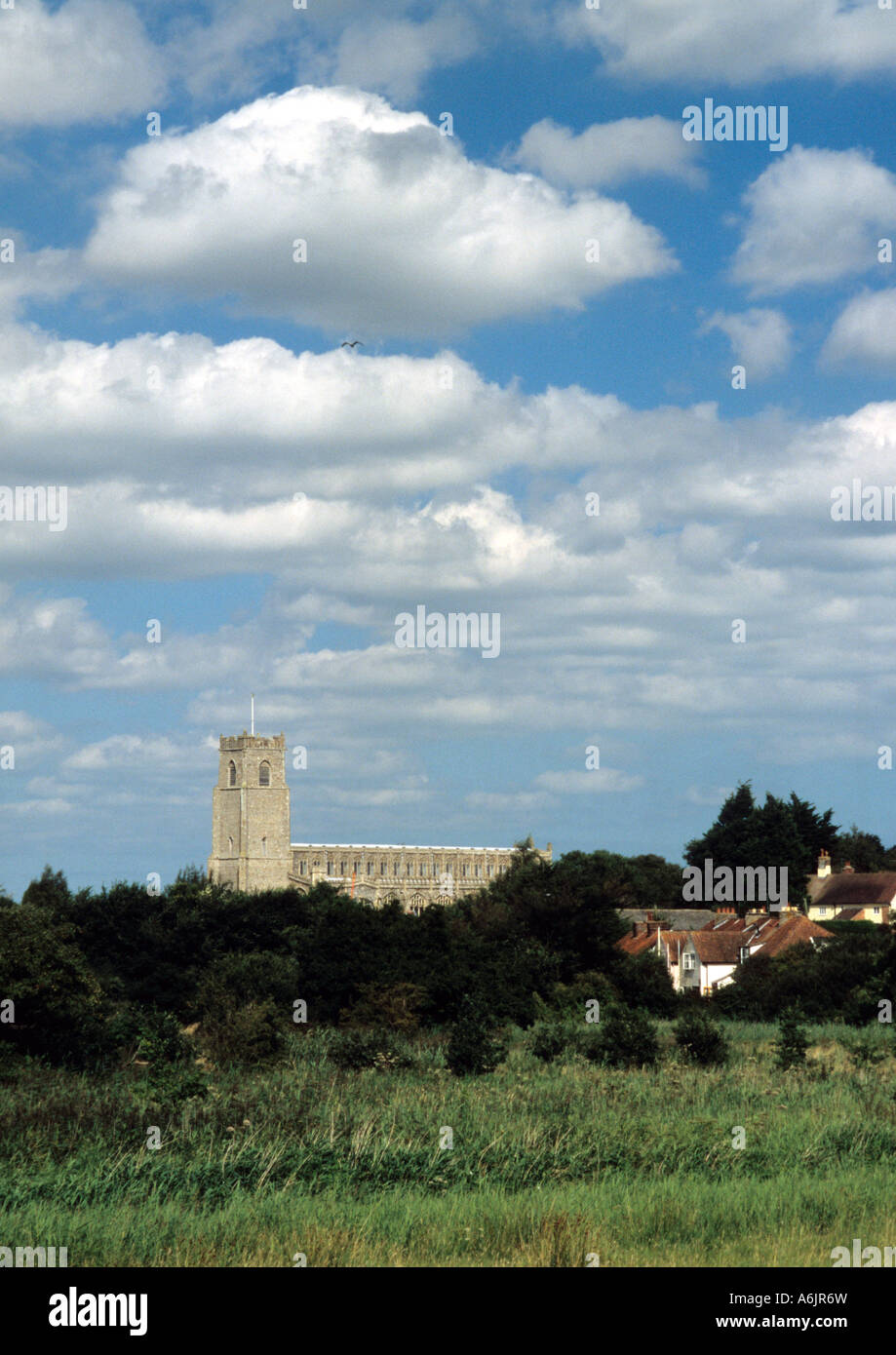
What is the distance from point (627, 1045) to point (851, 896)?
2685 inches

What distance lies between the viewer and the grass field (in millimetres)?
12469

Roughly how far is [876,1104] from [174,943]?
3072 cm

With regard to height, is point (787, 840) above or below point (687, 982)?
above

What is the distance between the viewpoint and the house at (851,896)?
90625mm

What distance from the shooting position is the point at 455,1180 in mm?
16141

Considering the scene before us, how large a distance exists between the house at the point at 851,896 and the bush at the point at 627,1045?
199ft

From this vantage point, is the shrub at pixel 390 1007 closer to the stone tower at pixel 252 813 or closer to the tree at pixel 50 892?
the tree at pixel 50 892
